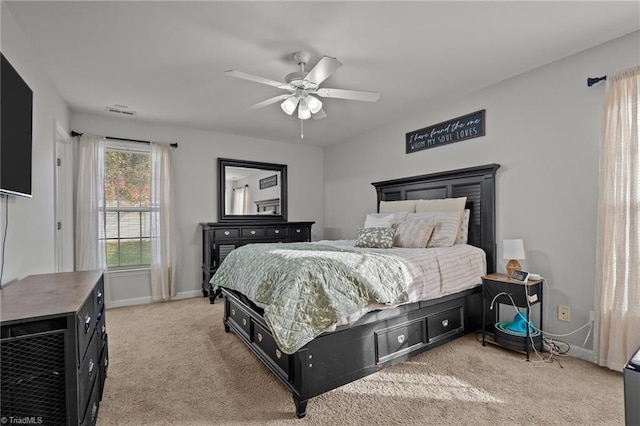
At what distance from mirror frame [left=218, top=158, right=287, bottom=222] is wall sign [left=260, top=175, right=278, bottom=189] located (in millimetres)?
112

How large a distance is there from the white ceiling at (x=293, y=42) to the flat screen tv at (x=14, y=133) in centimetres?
56

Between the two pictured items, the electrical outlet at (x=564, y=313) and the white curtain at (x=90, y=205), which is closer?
the electrical outlet at (x=564, y=313)

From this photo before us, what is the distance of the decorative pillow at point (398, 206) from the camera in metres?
3.79

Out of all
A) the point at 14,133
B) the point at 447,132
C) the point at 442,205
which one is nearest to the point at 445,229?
the point at 442,205

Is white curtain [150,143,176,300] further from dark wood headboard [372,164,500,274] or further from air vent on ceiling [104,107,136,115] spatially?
dark wood headboard [372,164,500,274]

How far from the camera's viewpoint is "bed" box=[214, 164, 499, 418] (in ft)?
6.47

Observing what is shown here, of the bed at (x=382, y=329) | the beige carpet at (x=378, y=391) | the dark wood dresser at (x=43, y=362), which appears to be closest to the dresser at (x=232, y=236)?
the bed at (x=382, y=329)

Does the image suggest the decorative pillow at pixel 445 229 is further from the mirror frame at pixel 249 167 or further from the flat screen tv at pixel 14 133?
the flat screen tv at pixel 14 133

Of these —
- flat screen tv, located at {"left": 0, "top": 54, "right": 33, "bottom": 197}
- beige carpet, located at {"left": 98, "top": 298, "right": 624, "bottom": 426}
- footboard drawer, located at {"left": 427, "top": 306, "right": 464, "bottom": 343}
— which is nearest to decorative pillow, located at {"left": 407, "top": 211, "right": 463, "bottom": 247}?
footboard drawer, located at {"left": 427, "top": 306, "right": 464, "bottom": 343}

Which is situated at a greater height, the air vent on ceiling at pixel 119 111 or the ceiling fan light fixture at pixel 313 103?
the air vent on ceiling at pixel 119 111

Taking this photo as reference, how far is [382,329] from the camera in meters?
2.31

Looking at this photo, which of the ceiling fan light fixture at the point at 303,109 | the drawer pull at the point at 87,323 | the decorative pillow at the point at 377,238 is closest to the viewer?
the drawer pull at the point at 87,323

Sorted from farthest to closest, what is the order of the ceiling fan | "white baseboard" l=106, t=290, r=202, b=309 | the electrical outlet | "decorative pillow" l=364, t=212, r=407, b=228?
"white baseboard" l=106, t=290, r=202, b=309 < "decorative pillow" l=364, t=212, r=407, b=228 < the electrical outlet < the ceiling fan

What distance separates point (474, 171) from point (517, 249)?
979mm
